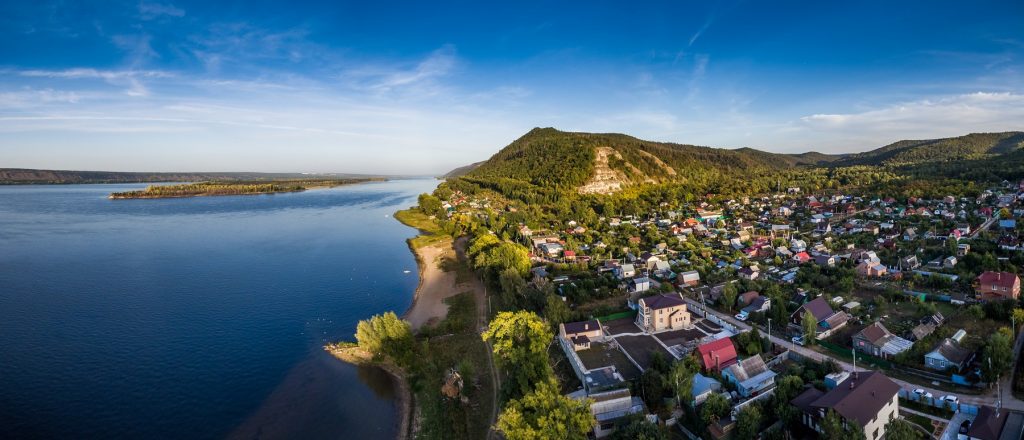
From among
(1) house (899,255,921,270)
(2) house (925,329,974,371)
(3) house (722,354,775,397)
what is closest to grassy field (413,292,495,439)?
(3) house (722,354,775,397)

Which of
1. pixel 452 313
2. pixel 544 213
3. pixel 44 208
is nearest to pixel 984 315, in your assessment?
pixel 452 313

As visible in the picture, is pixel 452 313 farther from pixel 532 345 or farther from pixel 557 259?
pixel 557 259

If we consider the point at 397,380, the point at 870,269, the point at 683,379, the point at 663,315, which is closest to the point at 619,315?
the point at 663,315

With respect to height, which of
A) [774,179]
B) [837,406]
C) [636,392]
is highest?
[774,179]

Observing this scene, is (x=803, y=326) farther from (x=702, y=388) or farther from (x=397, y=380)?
(x=397, y=380)

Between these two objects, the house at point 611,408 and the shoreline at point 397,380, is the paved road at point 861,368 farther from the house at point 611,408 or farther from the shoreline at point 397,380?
the shoreline at point 397,380
